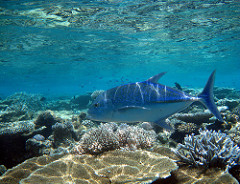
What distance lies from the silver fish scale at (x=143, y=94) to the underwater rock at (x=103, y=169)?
122cm

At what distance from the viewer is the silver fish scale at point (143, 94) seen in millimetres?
2838

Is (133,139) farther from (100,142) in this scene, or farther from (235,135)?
(235,135)

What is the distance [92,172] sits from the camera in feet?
9.38

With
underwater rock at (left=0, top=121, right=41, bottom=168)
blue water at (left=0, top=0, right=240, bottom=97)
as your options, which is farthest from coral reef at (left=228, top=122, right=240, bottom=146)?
blue water at (left=0, top=0, right=240, bottom=97)

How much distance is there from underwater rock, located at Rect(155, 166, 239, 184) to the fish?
869mm

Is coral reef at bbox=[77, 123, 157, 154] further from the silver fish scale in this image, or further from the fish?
the silver fish scale

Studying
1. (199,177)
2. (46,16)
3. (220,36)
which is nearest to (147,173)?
(199,177)

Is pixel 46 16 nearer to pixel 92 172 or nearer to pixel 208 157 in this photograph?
pixel 92 172

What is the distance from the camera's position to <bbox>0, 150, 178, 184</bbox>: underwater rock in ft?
8.53

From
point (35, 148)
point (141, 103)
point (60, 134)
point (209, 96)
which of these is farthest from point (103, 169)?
point (60, 134)

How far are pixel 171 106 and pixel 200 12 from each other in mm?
14070

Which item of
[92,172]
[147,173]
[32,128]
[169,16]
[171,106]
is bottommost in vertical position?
[32,128]

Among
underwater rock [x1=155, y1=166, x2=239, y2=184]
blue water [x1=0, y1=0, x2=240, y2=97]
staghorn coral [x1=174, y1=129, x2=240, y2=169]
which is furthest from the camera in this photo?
blue water [x1=0, y1=0, x2=240, y2=97]

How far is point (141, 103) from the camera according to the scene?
2.83 m
